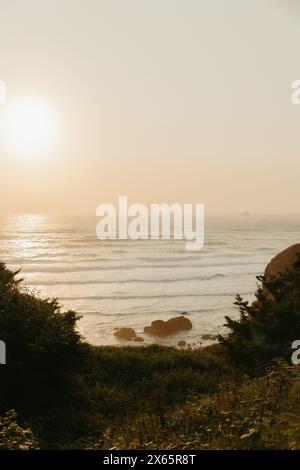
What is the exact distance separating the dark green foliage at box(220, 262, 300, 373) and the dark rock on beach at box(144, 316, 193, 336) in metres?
19.2

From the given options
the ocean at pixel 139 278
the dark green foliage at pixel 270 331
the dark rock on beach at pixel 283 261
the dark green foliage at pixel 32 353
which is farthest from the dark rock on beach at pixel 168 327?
the dark green foliage at pixel 32 353

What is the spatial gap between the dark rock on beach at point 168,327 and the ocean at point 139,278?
85 centimetres

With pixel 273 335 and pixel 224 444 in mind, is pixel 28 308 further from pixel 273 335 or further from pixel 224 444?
pixel 224 444

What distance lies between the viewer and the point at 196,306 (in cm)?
4672

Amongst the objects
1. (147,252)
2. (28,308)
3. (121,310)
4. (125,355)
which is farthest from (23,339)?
(147,252)

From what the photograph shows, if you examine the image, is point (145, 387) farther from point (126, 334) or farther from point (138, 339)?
point (126, 334)

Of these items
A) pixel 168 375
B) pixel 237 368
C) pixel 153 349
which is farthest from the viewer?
pixel 153 349

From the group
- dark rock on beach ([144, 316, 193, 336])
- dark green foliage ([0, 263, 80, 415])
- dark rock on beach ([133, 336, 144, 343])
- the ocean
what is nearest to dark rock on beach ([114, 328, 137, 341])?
dark rock on beach ([133, 336, 144, 343])

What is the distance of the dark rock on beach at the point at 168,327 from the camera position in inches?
1452

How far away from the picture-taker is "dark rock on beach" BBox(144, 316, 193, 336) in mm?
36875

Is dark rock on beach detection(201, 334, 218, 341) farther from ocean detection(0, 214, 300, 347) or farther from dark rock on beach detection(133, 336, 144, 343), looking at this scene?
dark rock on beach detection(133, 336, 144, 343)

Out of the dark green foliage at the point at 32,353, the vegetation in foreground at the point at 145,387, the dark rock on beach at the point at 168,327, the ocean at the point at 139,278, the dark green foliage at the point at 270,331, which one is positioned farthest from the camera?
the ocean at the point at 139,278

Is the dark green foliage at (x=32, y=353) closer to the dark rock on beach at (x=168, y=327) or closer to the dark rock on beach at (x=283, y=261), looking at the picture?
the dark rock on beach at (x=283, y=261)
